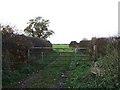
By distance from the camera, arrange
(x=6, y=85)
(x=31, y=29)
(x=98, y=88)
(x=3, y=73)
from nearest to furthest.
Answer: (x=98, y=88) → (x=6, y=85) → (x=3, y=73) → (x=31, y=29)

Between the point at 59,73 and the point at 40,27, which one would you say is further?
the point at 40,27

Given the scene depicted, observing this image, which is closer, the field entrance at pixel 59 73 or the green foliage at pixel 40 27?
the field entrance at pixel 59 73

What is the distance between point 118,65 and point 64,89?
239 cm

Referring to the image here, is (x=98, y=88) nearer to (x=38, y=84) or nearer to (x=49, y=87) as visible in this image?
(x=49, y=87)

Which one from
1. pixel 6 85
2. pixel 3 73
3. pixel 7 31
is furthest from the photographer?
pixel 7 31

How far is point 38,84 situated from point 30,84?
0.36 meters

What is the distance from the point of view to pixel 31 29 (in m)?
56.3

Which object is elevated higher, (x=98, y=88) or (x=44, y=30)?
(x=44, y=30)

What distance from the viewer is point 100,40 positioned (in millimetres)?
25188

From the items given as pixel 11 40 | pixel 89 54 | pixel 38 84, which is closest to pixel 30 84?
pixel 38 84

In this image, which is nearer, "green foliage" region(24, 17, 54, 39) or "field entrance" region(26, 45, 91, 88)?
"field entrance" region(26, 45, 91, 88)

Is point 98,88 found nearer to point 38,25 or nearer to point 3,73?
point 3,73

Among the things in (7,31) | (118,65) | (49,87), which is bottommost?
(49,87)

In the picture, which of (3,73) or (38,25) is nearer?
(3,73)
